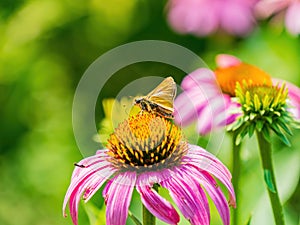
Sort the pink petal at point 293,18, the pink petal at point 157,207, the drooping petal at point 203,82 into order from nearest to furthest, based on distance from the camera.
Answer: the pink petal at point 157,207, the drooping petal at point 203,82, the pink petal at point 293,18

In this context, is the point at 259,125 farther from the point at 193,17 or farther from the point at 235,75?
the point at 193,17

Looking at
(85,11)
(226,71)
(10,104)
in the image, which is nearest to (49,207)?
(10,104)

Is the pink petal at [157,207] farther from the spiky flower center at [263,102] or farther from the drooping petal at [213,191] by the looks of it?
the spiky flower center at [263,102]

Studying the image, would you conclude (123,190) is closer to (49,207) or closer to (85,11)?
(49,207)

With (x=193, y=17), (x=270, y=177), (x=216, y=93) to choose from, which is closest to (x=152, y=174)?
(x=270, y=177)

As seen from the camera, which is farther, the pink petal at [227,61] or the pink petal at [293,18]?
the pink petal at [293,18]

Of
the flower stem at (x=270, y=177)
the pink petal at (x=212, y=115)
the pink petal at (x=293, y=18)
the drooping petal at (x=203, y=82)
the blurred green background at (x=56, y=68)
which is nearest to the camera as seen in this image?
the flower stem at (x=270, y=177)

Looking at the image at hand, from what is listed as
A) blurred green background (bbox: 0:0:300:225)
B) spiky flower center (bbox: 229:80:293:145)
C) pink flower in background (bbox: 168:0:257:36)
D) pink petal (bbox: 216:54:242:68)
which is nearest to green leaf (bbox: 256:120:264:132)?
spiky flower center (bbox: 229:80:293:145)

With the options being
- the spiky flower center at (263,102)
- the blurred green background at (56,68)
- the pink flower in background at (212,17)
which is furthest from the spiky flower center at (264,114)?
the pink flower in background at (212,17)
